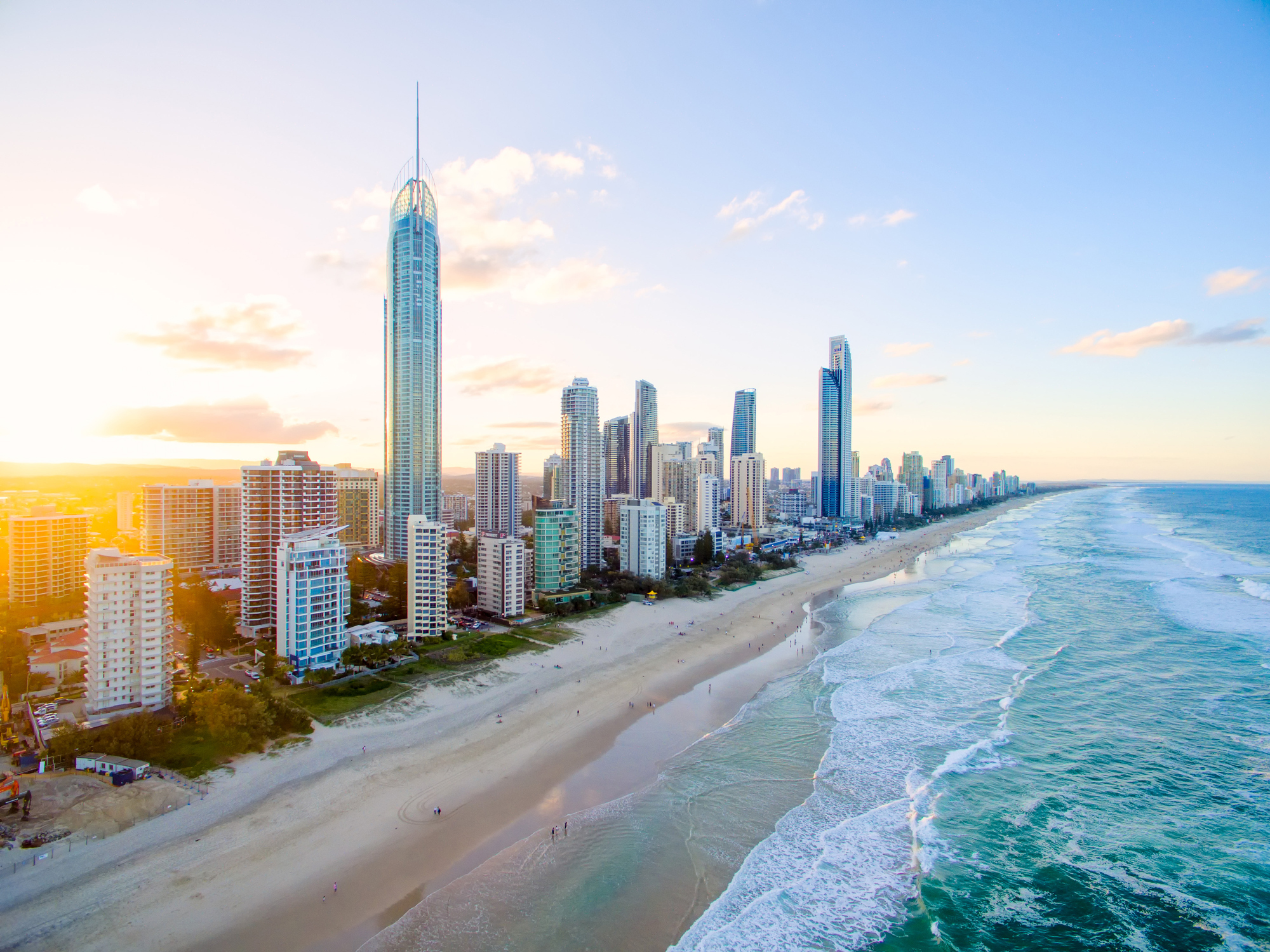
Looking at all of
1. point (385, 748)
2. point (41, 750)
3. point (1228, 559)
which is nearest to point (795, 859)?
point (385, 748)

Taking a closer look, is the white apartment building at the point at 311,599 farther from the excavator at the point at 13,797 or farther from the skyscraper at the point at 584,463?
the skyscraper at the point at 584,463

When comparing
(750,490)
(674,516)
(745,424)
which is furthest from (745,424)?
(674,516)

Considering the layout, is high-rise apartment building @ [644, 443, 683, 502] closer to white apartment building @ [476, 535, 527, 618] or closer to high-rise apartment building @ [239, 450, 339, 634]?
white apartment building @ [476, 535, 527, 618]

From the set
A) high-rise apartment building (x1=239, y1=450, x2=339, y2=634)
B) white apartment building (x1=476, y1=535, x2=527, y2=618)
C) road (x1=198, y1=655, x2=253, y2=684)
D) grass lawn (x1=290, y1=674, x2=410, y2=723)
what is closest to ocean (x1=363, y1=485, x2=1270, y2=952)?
grass lawn (x1=290, y1=674, x2=410, y2=723)

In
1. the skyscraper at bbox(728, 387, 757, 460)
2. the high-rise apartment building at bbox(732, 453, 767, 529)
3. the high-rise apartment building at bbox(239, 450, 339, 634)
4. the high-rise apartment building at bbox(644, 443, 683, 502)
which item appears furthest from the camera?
the skyscraper at bbox(728, 387, 757, 460)

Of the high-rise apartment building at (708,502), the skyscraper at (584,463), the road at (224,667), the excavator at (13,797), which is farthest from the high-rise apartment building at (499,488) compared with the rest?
the excavator at (13,797)

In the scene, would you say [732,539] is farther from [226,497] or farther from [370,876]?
[370,876]
